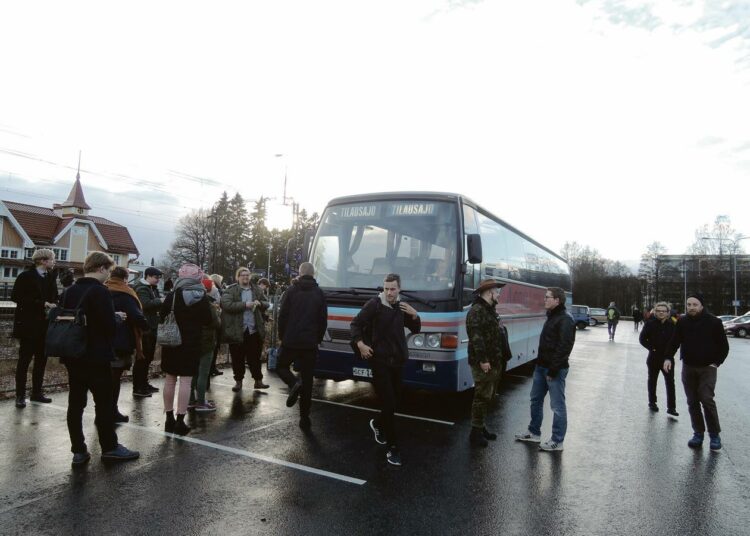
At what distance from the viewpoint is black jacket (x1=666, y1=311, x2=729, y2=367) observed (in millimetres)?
6441

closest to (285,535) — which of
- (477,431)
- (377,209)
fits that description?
(477,431)

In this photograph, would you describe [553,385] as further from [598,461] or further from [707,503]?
[707,503]

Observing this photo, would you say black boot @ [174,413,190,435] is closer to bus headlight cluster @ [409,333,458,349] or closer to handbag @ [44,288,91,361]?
handbag @ [44,288,91,361]

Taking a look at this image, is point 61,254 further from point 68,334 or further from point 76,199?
point 68,334

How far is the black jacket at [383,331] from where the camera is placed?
18.1ft

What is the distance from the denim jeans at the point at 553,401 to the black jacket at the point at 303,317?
8.87 ft

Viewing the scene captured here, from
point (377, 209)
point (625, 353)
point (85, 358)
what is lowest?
point (625, 353)

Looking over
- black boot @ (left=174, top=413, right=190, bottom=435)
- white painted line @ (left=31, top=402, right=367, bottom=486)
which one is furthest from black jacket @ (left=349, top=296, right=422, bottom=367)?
black boot @ (left=174, top=413, right=190, bottom=435)

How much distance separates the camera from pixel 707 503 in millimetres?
4609

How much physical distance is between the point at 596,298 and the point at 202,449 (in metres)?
90.6

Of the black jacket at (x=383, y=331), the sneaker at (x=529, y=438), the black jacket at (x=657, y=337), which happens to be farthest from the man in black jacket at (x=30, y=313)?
the black jacket at (x=657, y=337)

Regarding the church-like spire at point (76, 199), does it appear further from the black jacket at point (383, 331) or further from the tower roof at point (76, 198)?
the black jacket at point (383, 331)

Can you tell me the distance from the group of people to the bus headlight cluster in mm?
718

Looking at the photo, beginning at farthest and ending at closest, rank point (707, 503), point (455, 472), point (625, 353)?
1. point (625, 353)
2. point (455, 472)
3. point (707, 503)
